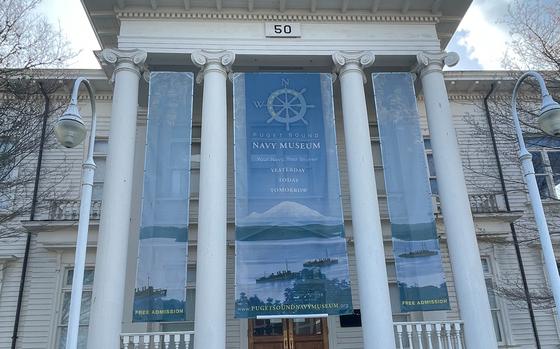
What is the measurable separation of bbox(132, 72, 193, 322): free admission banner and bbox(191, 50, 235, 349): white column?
18.7 inches

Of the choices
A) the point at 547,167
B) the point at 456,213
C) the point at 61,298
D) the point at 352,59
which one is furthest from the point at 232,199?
the point at 547,167

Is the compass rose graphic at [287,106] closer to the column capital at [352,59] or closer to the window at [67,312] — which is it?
the column capital at [352,59]

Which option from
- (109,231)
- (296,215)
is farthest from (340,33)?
(109,231)

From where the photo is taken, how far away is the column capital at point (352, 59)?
485 inches

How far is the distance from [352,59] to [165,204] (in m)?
5.80

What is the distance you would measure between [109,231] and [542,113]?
28.2ft

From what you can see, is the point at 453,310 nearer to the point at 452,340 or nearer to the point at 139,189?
the point at 452,340

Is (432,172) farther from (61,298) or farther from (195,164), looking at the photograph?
(61,298)

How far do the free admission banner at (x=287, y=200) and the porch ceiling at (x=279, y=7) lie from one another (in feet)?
6.04

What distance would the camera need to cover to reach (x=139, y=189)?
538 inches

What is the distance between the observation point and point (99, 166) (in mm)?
15781

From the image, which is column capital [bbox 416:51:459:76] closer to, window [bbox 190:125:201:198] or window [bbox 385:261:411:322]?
window [bbox 385:261:411:322]

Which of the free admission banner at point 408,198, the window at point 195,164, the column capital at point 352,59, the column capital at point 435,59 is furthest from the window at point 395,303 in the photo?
the window at point 195,164

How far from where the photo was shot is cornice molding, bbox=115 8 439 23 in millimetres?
12469
